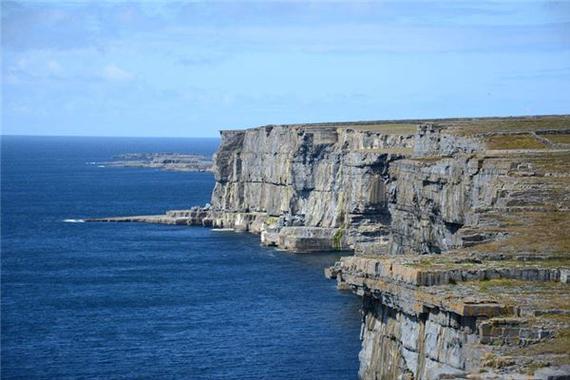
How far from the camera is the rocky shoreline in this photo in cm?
4744

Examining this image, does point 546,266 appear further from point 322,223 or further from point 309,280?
point 322,223

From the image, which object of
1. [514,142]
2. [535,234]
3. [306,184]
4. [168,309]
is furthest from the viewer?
[306,184]

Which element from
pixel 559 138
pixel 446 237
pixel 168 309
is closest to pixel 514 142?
pixel 559 138

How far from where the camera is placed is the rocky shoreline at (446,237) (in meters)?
47.4

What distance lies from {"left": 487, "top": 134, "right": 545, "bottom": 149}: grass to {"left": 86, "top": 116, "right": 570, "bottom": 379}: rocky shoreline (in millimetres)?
123

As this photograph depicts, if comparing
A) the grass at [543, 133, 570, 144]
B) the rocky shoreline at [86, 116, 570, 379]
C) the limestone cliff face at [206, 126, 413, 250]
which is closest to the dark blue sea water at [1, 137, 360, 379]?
the limestone cliff face at [206, 126, 413, 250]

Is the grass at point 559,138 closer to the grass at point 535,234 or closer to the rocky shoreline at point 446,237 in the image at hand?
the rocky shoreline at point 446,237

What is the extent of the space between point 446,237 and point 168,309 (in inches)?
799

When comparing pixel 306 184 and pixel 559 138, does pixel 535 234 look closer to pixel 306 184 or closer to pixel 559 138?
pixel 559 138

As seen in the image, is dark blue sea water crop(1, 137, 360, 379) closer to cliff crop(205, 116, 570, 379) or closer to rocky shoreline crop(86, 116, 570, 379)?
rocky shoreline crop(86, 116, 570, 379)

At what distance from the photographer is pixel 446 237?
76.9 meters

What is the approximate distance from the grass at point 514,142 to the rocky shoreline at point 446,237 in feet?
0.40

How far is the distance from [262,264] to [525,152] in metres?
35.3

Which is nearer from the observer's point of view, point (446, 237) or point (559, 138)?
point (446, 237)
